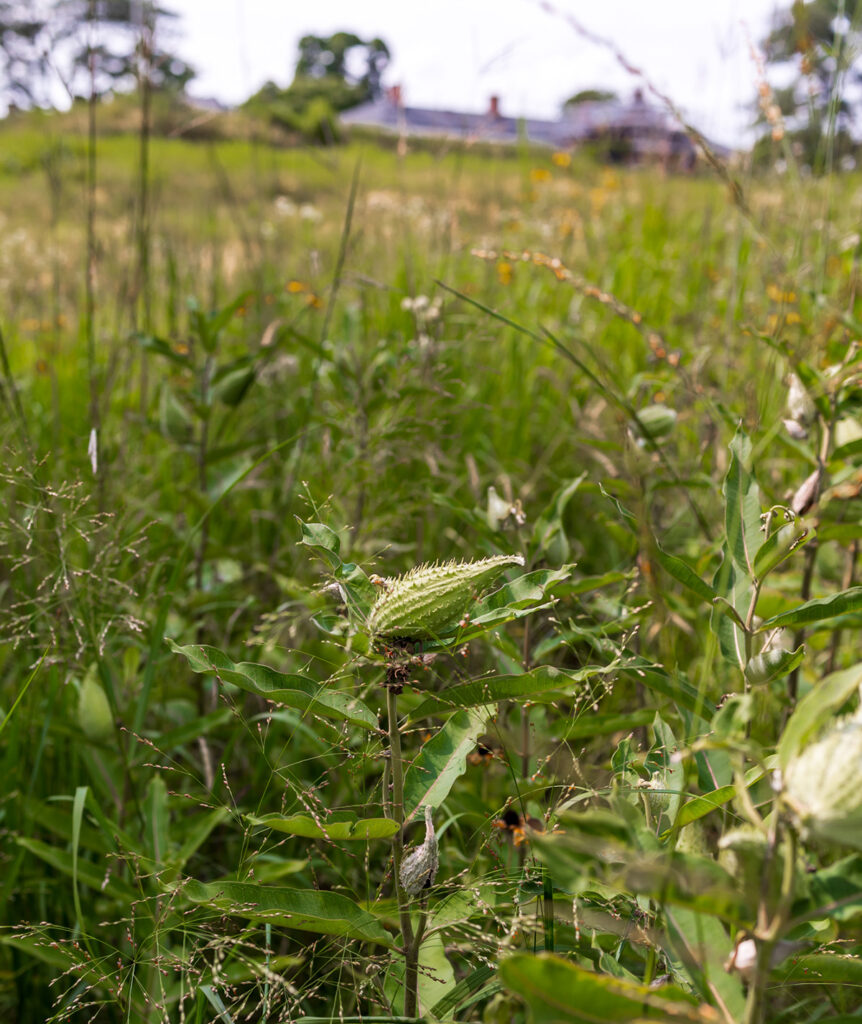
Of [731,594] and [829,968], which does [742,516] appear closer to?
[731,594]

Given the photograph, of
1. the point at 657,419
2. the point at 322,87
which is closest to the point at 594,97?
the point at 322,87

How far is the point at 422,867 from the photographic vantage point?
2.31ft

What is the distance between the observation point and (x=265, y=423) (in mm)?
2320

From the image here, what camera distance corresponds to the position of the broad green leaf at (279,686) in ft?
2.43

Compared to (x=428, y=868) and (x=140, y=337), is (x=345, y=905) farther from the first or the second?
(x=140, y=337)

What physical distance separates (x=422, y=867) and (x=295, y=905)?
117 mm

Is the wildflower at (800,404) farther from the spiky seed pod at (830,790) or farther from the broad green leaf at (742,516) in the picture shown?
the spiky seed pod at (830,790)

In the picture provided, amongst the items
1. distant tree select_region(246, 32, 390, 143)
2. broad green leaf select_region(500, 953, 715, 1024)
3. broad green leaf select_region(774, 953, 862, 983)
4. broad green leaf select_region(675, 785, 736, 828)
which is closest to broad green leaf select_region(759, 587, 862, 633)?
broad green leaf select_region(675, 785, 736, 828)

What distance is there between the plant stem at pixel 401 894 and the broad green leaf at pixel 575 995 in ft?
0.86

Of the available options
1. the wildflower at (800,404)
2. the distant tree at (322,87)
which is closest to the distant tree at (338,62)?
the distant tree at (322,87)

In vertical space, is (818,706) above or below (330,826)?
above

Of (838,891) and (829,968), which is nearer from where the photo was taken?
(838,891)

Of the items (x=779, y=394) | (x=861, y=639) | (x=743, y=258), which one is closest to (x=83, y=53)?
(x=779, y=394)

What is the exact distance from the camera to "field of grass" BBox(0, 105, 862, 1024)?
0.63 m
